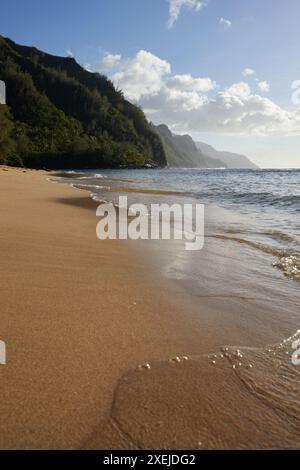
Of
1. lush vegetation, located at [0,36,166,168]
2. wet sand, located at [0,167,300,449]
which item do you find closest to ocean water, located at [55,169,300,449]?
wet sand, located at [0,167,300,449]

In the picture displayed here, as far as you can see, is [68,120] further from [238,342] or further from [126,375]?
[126,375]

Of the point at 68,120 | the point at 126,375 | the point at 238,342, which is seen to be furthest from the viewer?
the point at 68,120

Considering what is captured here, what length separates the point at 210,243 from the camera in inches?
225

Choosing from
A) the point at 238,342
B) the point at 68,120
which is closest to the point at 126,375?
the point at 238,342

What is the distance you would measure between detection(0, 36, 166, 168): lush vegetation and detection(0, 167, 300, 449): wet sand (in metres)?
79.6

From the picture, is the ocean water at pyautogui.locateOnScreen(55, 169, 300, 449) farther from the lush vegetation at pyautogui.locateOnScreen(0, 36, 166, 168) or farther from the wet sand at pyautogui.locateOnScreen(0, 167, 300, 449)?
the lush vegetation at pyautogui.locateOnScreen(0, 36, 166, 168)

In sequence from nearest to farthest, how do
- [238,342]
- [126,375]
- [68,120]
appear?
[126,375] < [238,342] < [68,120]

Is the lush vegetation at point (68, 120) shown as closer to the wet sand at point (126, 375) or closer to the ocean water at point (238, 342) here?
the ocean water at point (238, 342)

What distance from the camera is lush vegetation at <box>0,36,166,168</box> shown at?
323ft

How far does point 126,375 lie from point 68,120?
128 m

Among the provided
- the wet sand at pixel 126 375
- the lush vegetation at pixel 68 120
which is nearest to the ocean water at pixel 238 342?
the wet sand at pixel 126 375

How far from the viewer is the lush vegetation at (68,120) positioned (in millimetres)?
98463

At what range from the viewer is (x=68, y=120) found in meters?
120

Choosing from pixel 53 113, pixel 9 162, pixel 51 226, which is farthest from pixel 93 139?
pixel 51 226
